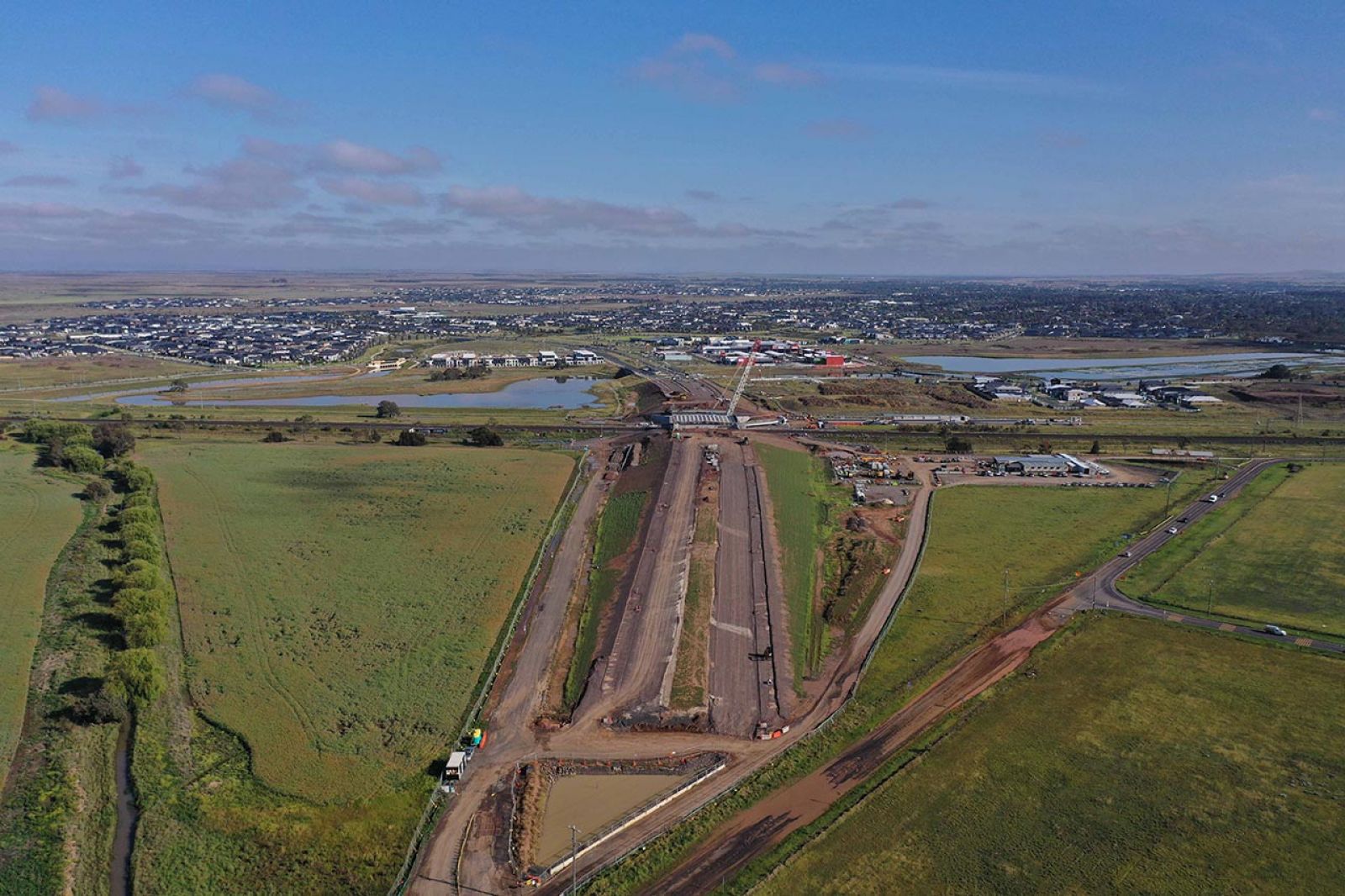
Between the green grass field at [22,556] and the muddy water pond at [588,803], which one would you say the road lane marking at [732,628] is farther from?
the green grass field at [22,556]

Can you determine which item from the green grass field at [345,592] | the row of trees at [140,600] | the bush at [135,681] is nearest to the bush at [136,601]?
the row of trees at [140,600]

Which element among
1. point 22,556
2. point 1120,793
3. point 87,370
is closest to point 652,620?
point 1120,793

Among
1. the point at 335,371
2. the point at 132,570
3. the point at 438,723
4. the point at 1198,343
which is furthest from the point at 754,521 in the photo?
the point at 1198,343

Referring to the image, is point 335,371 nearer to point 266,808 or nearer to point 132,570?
point 132,570

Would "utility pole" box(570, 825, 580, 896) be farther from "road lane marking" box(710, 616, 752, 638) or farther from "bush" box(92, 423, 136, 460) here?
"bush" box(92, 423, 136, 460)

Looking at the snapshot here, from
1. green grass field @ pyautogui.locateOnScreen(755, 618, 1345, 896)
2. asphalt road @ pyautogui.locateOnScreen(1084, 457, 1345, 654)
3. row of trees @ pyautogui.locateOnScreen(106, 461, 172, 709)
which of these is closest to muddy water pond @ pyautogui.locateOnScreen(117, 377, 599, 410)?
row of trees @ pyautogui.locateOnScreen(106, 461, 172, 709)

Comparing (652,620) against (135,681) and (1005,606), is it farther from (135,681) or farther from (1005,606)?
(135,681)

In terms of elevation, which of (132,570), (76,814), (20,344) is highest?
(20,344)
